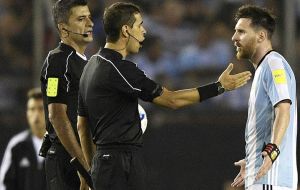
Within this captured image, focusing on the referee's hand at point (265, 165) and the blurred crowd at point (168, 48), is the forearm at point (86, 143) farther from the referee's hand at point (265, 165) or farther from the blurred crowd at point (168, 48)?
the blurred crowd at point (168, 48)

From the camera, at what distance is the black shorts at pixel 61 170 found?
21.8ft

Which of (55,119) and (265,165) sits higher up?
(55,119)

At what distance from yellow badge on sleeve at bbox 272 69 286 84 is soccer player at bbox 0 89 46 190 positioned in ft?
11.7

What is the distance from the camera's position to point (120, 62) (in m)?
6.03

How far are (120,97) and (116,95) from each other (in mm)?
31

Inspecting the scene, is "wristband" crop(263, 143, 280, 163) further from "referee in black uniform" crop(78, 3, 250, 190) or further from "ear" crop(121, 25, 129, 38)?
"ear" crop(121, 25, 129, 38)

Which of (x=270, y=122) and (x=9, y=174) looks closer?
(x=270, y=122)

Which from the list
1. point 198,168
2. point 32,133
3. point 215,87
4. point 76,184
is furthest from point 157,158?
point 215,87

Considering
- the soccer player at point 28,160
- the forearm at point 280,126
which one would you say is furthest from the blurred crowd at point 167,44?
the forearm at point 280,126

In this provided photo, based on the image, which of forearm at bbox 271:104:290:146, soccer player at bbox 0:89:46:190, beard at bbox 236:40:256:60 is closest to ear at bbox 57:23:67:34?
beard at bbox 236:40:256:60

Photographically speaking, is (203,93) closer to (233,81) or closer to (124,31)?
(233,81)

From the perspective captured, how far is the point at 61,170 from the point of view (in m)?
6.64

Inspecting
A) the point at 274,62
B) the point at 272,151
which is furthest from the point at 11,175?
the point at 272,151

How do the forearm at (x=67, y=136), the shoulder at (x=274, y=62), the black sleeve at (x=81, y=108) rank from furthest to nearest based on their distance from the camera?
the forearm at (x=67, y=136) → the black sleeve at (x=81, y=108) → the shoulder at (x=274, y=62)
